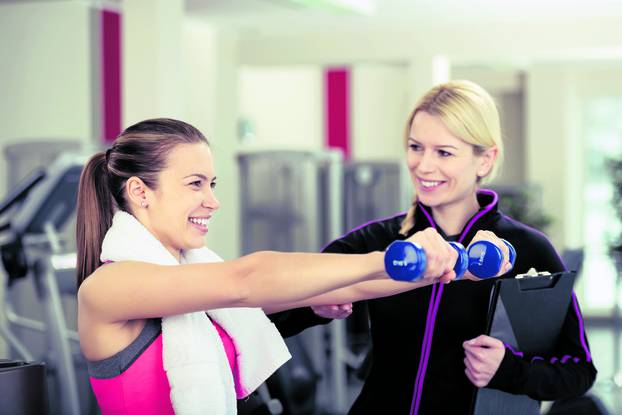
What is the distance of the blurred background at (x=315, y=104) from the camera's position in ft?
16.9

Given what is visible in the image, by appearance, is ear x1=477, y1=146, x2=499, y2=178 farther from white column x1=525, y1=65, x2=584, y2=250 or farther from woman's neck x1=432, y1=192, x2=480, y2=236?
white column x1=525, y1=65, x2=584, y2=250

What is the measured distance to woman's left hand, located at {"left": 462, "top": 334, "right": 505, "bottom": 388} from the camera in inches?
65.4

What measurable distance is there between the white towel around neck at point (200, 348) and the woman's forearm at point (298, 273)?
175mm

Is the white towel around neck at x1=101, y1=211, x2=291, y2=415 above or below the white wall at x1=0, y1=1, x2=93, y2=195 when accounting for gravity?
below

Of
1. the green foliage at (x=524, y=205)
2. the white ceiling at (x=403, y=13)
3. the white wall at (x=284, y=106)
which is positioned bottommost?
the green foliage at (x=524, y=205)

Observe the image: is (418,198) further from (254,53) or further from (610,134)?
(610,134)

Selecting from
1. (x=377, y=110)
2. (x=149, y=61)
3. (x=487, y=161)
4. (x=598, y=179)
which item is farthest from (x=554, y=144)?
(x=487, y=161)

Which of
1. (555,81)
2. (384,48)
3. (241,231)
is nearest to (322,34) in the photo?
(384,48)

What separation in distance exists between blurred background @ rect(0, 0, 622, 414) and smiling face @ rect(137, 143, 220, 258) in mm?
1320

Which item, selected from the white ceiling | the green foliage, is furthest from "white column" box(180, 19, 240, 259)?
the green foliage

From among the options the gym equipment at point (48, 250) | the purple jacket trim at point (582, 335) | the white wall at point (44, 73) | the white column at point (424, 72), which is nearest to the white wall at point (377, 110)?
the white column at point (424, 72)

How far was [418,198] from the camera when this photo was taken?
6.30 feet

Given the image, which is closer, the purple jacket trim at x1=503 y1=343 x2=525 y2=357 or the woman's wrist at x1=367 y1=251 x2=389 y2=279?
the woman's wrist at x1=367 y1=251 x2=389 y2=279

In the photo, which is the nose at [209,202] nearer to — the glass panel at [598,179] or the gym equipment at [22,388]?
the gym equipment at [22,388]
